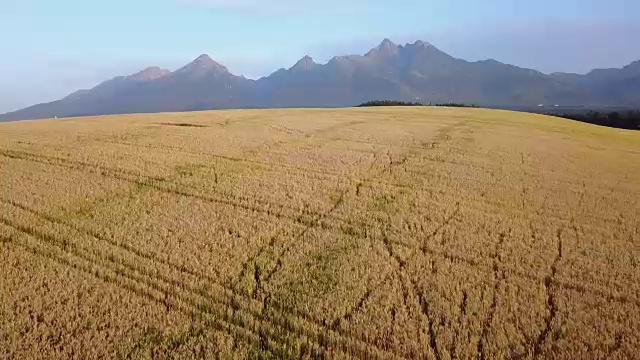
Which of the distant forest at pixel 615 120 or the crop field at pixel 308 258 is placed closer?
the crop field at pixel 308 258

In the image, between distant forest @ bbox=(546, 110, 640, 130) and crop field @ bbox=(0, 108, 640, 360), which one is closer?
crop field @ bbox=(0, 108, 640, 360)

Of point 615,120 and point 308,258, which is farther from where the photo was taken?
point 615,120

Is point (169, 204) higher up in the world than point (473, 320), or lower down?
higher up

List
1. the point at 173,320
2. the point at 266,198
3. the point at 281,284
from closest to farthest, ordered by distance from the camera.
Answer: the point at 173,320
the point at 281,284
the point at 266,198

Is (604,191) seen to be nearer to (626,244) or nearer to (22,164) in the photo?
(626,244)

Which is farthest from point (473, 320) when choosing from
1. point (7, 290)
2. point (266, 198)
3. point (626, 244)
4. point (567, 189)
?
point (567, 189)

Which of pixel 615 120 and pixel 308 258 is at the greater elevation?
pixel 615 120

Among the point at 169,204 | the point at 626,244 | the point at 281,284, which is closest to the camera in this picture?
the point at 281,284

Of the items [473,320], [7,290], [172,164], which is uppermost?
[172,164]
